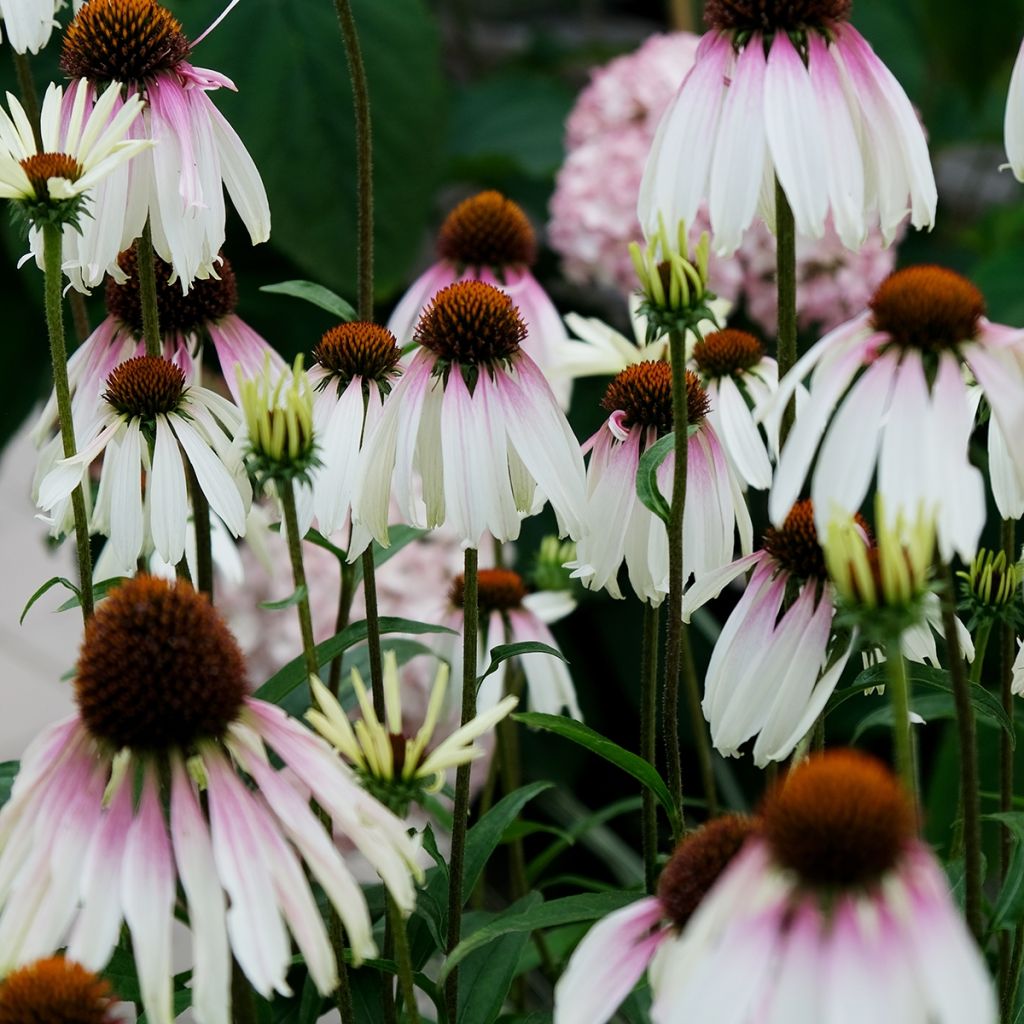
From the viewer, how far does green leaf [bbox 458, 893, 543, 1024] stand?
1.62 feet

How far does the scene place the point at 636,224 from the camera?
1063 millimetres

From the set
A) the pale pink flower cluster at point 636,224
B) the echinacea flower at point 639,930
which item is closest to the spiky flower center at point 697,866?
the echinacea flower at point 639,930

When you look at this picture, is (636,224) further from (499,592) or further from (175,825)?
(175,825)

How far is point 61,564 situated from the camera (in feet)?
6.42

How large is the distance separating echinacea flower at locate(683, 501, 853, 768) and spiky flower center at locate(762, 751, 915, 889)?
0.11 m

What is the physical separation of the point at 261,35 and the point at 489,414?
70 cm

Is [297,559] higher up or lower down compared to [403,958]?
higher up

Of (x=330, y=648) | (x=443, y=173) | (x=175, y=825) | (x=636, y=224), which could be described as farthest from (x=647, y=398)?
(x=443, y=173)

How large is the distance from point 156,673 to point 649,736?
20 cm

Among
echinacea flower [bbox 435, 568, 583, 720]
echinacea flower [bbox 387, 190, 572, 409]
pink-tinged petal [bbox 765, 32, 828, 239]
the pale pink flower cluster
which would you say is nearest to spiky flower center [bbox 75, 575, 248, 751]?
pink-tinged petal [bbox 765, 32, 828, 239]

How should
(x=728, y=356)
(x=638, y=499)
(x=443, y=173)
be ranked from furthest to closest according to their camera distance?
(x=443, y=173) → (x=728, y=356) → (x=638, y=499)

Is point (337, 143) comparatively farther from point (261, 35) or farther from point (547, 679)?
point (547, 679)

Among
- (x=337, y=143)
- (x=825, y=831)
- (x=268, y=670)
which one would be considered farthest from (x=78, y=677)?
(x=337, y=143)

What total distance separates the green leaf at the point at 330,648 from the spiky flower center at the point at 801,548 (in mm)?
123
